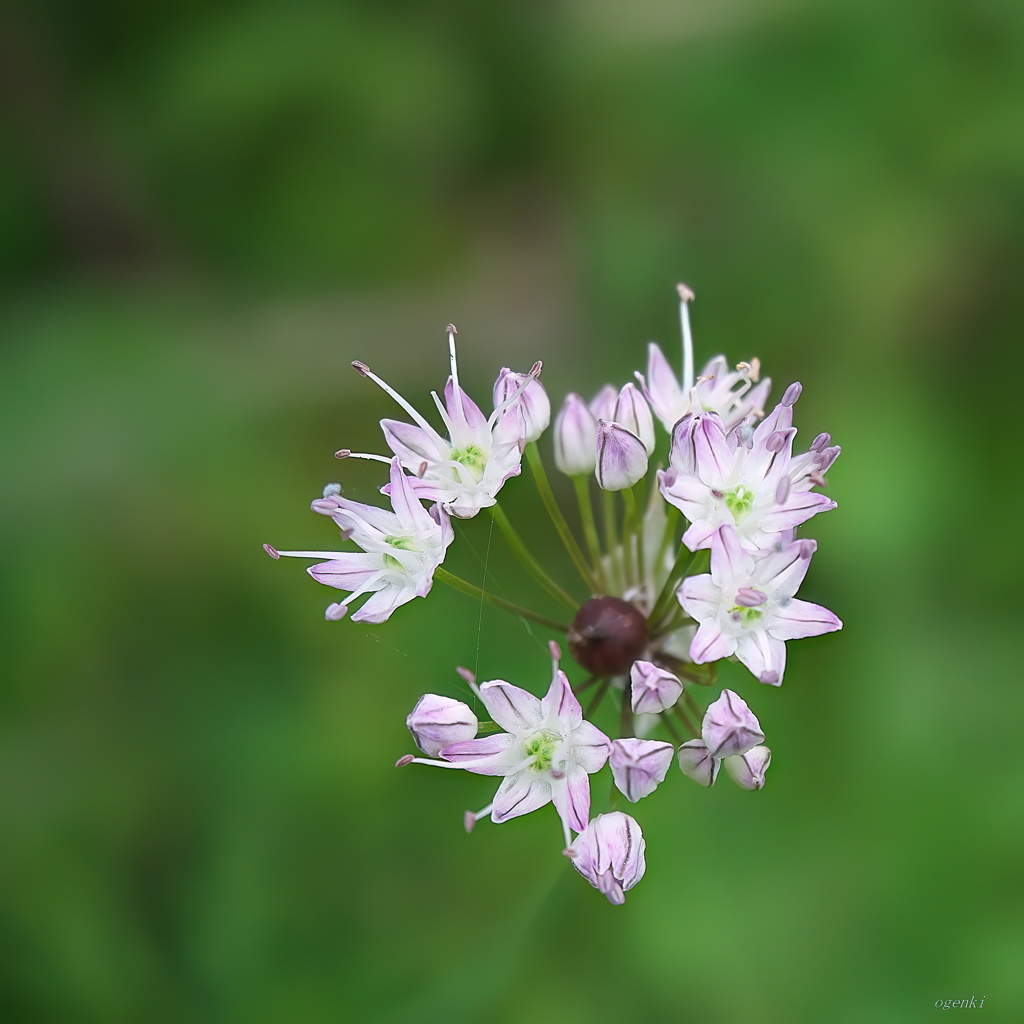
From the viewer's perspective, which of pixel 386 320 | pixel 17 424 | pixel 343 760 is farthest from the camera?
pixel 386 320

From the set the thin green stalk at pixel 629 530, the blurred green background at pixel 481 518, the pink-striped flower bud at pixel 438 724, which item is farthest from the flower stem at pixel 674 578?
the blurred green background at pixel 481 518

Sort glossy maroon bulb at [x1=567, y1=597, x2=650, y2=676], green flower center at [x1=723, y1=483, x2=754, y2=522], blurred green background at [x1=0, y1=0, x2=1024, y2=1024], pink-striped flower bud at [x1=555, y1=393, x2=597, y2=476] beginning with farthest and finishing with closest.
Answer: blurred green background at [x1=0, y1=0, x2=1024, y2=1024] → pink-striped flower bud at [x1=555, y1=393, x2=597, y2=476] → glossy maroon bulb at [x1=567, y1=597, x2=650, y2=676] → green flower center at [x1=723, y1=483, x2=754, y2=522]

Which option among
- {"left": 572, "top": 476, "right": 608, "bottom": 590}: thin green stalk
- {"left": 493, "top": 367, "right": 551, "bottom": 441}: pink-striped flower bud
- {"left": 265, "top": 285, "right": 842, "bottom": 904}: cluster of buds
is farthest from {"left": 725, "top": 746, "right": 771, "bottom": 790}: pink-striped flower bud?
{"left": 493, "top": 367, "right": 551, "bottom": 441}: pink-striped flower bud

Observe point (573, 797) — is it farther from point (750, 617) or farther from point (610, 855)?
point (750, 617)

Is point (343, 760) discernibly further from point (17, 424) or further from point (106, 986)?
point (17, 424)

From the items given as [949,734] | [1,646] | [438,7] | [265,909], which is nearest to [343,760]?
[265,909]

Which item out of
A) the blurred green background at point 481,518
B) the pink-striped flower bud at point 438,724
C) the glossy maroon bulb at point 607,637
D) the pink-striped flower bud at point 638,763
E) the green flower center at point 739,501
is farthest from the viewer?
the blurred green background at point 481,518

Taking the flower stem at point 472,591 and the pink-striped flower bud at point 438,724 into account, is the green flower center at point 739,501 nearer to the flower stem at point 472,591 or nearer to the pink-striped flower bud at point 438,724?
the flower stem at point 472,591

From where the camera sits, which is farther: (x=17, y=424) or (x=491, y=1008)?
(x=17, y=424)

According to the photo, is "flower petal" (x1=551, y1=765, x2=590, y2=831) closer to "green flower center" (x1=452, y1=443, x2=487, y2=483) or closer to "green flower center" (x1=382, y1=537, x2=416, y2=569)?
"green flower center" (x1=382, y1=537, x2=416, y2=569)
